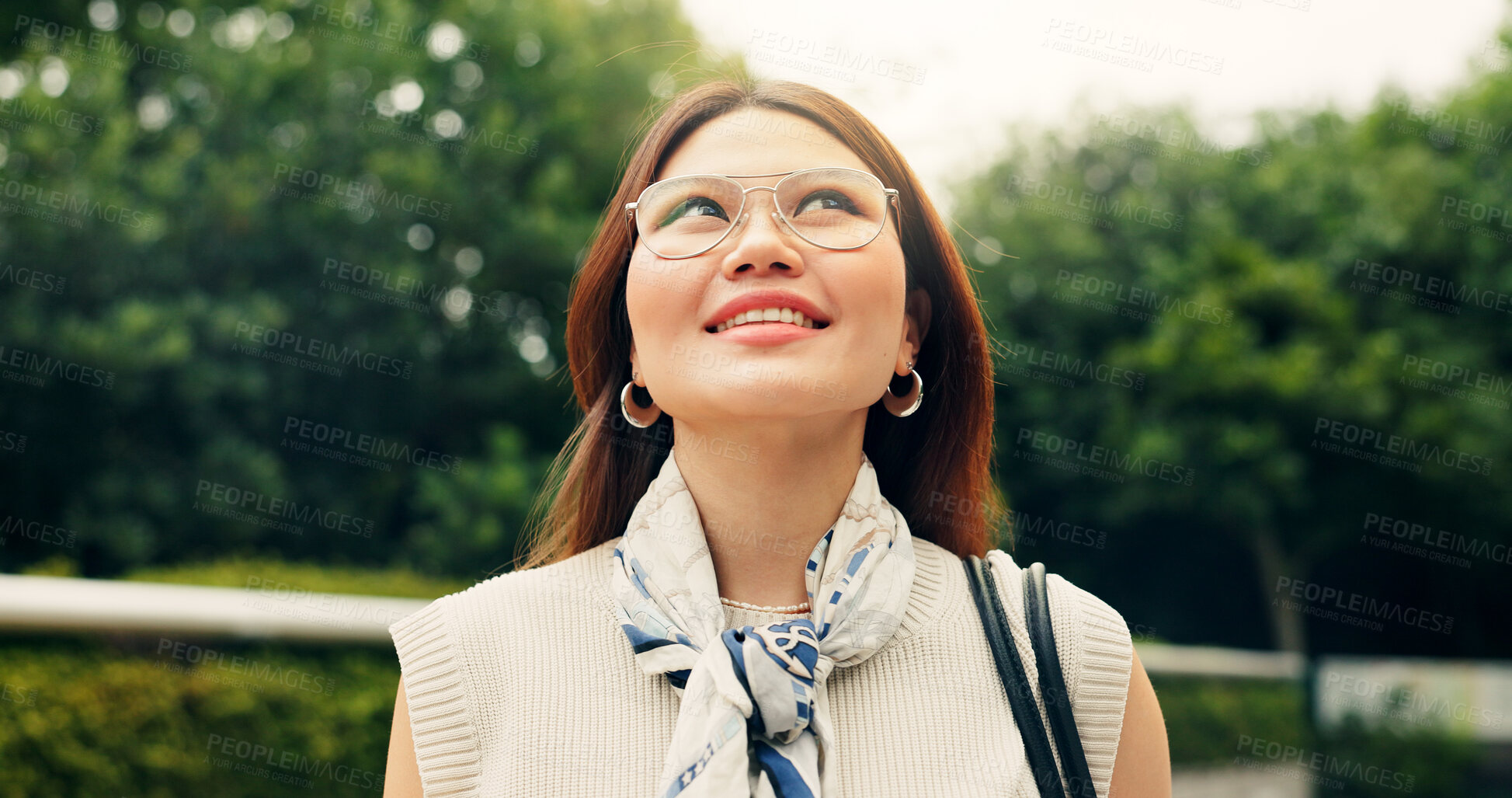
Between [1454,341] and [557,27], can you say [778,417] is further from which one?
Result: [1454,341]

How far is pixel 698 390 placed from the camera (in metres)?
1.66

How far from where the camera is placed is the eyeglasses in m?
1.71

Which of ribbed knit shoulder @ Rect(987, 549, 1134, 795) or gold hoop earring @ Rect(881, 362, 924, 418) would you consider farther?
gold hoop earring @ Rect(881, 362, 924, 418)

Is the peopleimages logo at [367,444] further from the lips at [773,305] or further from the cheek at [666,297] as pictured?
the lips at [773,305]

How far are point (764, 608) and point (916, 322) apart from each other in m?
0.64

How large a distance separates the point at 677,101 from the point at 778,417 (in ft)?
2.29

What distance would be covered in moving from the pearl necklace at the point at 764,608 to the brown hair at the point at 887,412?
40 cm

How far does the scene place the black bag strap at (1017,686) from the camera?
5.29 ft

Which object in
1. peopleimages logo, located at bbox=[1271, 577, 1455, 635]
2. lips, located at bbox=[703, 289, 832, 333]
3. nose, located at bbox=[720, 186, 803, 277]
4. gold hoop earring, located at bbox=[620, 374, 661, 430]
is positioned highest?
peopleimages logo, located at bbox=[1271, 577, 1455, 635]

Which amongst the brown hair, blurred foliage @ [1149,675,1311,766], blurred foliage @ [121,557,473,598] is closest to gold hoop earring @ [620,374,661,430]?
the brown hair

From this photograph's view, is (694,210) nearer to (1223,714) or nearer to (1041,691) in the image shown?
(1041,691)

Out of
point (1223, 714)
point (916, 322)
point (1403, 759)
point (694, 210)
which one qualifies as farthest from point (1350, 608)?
point (694, 210)

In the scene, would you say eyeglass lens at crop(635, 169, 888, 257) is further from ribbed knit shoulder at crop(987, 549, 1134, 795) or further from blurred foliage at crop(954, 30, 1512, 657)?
blurred foliage at crop(954, 30, 1512, 657)

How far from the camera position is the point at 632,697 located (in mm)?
1643
